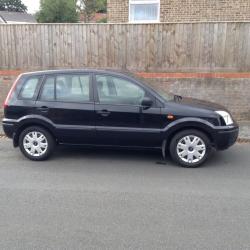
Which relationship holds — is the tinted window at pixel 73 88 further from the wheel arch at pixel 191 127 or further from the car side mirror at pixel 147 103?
the wheel arch at pixel 191 127

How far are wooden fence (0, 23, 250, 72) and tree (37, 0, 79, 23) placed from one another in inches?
960

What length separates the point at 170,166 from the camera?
19.5ft

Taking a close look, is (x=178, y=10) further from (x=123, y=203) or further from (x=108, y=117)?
(x=123, y=203)

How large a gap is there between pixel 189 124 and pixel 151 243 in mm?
2711

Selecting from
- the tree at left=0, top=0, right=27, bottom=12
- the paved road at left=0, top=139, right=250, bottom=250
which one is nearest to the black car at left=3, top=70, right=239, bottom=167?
the paved road at left=0, top=139, right=250, bottom=250

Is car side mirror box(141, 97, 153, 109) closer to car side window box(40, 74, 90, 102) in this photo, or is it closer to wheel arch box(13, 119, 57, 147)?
car side window box(40, 74, 90, 102)

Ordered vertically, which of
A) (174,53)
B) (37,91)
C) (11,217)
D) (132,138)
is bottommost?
(11,217)

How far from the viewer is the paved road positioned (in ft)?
11.7

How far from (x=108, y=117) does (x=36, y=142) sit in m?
1.38

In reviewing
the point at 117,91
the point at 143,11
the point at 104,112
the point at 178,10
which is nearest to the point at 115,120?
the point at 104,112

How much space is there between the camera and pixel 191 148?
5855 mm

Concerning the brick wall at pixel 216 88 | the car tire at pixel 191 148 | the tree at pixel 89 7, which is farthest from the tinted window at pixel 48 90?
the tree at pixel 89 7

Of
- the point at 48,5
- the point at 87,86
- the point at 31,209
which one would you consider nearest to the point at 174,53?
the point at 87,86

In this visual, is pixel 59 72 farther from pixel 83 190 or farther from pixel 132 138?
pixel 83 190
